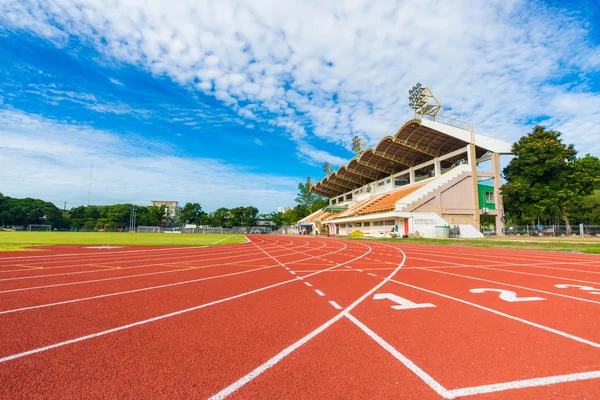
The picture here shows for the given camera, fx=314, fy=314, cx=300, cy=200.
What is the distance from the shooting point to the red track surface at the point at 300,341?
272 centimetres

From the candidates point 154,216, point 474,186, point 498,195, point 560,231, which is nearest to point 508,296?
point 560,231

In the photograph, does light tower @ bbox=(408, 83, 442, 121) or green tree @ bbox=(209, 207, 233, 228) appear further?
green tree @ bbox=(209, 207, 233, 228)

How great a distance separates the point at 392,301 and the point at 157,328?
3.96m

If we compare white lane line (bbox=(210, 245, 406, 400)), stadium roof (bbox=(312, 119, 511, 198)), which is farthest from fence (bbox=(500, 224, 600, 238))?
white lane line (bbox=(210, 245, 406, 400))

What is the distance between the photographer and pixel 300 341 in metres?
3.79

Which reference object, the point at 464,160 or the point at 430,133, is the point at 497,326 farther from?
the point at 464,160

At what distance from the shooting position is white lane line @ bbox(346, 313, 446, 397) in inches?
106

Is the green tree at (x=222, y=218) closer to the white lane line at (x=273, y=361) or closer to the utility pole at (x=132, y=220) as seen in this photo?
the utility pole at (x=132, y=220)

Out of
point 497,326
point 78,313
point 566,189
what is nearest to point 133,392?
point 78,313

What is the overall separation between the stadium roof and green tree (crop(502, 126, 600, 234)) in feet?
12.7

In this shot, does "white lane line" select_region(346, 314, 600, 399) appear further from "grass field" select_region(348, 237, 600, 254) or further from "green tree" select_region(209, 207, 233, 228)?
"green tree" select_region(209, 207, 233, 228)

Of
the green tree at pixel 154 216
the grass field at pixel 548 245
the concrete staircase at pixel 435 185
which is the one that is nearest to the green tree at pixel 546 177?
the concrete staircase at pixel 435 185

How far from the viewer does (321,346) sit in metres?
3.63

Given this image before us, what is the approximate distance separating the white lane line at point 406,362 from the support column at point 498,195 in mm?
44167
